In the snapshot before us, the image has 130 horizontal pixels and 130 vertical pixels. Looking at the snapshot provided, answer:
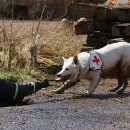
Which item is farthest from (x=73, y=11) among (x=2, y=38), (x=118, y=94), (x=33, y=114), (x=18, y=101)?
A: (x=33, y=114)

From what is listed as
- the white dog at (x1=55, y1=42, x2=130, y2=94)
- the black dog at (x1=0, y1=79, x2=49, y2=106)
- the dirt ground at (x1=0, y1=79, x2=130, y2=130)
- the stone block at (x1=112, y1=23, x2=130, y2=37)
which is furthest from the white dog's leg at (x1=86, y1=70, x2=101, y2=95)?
the stone block at (x1=112, y1=23, x2=130, y2=37)

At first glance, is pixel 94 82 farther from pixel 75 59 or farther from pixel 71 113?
pixel 71 113

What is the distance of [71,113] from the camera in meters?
9.80

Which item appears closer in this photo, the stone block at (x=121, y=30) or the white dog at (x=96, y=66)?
the white dog at (x=96, y=66)

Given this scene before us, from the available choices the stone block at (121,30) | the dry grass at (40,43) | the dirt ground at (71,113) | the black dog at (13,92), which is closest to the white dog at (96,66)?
the dirt ground at (71,113)

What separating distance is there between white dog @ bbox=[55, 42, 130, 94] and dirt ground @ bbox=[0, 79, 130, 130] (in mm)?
274

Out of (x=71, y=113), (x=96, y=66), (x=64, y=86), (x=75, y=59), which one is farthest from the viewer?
(x=64, y=86)

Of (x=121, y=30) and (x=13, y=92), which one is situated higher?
(x=121, y=30)

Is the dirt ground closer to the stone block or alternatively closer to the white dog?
the white dog

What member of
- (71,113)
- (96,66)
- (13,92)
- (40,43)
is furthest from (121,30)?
(71,113)

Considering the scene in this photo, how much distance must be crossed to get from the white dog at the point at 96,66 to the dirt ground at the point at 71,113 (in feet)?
0.90

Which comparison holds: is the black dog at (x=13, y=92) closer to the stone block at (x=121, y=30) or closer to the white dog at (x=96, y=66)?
the white dog at (x=96, y=66)

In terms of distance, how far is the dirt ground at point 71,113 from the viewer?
28.6ft

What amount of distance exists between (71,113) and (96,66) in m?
2.26
